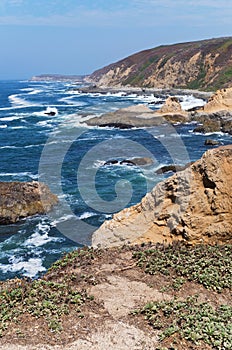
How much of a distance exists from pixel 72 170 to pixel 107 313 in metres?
23.6

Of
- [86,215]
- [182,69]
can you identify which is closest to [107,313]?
[86,215]

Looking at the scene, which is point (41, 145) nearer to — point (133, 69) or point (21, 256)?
point (21, 256)

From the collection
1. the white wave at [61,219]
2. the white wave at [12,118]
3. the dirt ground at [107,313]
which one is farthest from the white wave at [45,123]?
the dirt ground at [107,313]

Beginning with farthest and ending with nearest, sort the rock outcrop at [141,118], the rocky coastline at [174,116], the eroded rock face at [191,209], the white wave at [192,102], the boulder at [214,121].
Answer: the white wave at [192,102], the rock outcrop at [141,118], the rocky coastline at [174,116], the boulder at [214,121], the eroded rock face at [191,209]

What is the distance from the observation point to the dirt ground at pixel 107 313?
24.6ft

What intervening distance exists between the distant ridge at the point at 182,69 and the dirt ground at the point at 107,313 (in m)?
82.2

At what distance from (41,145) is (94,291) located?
3465cm

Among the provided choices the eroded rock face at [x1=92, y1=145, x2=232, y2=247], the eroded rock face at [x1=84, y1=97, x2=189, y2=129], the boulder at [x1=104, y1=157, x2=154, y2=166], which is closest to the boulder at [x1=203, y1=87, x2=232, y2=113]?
the eroded rock face at [x1=84, y1=97, x2=189, y2=129]

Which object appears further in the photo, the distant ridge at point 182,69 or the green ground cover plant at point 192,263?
the distant ridge at point 182,69

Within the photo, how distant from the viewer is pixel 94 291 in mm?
9344

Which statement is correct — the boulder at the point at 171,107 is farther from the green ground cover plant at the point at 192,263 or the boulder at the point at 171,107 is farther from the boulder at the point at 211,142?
the green ground cover plant at the point at 192,263

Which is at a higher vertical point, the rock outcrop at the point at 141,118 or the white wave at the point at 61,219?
the rock outcrop at the point at 141,118

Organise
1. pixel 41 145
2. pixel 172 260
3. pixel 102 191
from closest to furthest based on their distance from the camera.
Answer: pixel 172 260 → pixel 102 191 → pixel 41 145

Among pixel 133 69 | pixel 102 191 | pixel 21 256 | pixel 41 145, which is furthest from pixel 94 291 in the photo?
pixel 133 69
